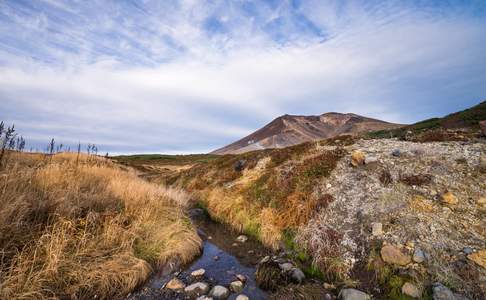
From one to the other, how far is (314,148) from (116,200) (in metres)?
9.77

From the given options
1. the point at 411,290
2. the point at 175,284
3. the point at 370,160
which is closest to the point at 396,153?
the point at 370,160

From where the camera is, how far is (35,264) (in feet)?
14.5

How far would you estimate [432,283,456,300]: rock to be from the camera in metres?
4.33

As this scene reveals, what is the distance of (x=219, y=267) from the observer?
6676 millimetres

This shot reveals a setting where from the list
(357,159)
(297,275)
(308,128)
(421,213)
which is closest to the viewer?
(297,275)

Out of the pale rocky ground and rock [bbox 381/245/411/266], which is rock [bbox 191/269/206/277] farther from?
rock [bbox 381/245/411/266]

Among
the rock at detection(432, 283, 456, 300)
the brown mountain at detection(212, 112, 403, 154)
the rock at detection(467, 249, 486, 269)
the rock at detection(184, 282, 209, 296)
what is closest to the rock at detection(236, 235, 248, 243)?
the rock at detection(184, 282, 209, 296)

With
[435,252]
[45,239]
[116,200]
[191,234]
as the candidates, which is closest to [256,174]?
[191,234]

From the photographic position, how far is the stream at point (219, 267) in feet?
17.0

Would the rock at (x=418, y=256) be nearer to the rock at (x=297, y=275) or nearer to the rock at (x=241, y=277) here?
the rock at (x=297, y=275)

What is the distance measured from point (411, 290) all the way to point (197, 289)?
4.25 meters

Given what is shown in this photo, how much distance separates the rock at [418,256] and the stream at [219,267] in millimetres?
3262

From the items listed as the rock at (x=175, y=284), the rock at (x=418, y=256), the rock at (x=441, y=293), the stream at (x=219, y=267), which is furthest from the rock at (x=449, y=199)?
the rock at (x=175, y=284)

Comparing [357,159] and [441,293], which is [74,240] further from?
[357,159]
